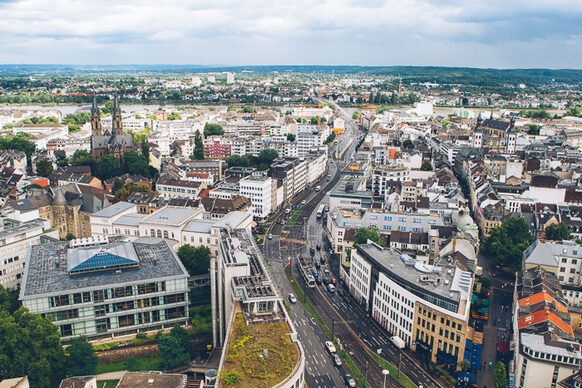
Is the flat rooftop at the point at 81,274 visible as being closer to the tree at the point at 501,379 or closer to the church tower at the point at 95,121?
the tree at the point at 501,379

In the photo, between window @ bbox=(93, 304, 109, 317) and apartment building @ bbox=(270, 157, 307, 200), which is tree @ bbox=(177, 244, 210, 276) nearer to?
window @ bbox=(93, 304, 109, 317)

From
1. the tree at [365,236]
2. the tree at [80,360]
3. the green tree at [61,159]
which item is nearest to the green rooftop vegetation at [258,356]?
the tree at [80,360]

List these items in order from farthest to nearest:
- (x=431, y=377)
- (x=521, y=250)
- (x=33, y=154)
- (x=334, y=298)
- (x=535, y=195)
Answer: (x=33, y=154), (x=535, y=195), (x=521, y=250), (x=334, y=298), (x=431, y=377)

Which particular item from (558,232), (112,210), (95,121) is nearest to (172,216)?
(112,210)

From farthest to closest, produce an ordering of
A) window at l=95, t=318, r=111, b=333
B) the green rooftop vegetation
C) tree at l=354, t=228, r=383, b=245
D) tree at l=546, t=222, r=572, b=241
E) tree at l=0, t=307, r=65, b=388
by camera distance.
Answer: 1. tree at l=546, t=222, r=572, b=241
2. tree at l=354, t=228, r=383, b=245
3. window at l=95, t=318, r=111, b=333
4. tree at l=0, t=307, r=65, b=388
5. the green rooftop vegetation

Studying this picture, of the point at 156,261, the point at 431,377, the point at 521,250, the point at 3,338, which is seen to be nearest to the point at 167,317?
the point at 156,261

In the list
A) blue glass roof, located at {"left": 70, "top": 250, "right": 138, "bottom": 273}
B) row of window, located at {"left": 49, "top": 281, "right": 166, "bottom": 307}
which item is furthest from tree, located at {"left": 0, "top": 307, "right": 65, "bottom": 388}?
blue glass roof, located at {"left": 70, "top": 250, "right": 138, "bottom": 273}

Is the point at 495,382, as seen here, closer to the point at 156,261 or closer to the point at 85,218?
the point at 156,261
